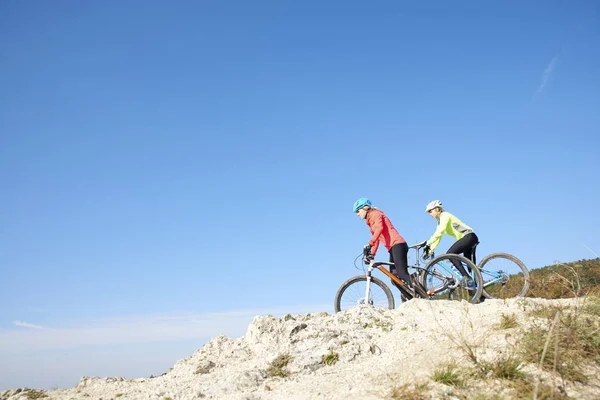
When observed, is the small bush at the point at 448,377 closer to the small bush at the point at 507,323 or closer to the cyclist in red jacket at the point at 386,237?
the small bush at the point at 507,323

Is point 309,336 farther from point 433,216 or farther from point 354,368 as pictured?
point 433,216

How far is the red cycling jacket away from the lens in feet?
30.8

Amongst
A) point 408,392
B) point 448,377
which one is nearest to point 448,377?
point 448,377

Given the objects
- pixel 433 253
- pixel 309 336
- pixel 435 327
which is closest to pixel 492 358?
pixel 435 327

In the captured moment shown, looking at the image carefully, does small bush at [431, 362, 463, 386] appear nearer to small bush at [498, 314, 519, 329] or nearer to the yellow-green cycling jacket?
small bush at [498, 314, 519, 329]

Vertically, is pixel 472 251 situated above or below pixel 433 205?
below

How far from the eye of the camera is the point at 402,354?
6.22m

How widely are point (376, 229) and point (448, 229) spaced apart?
1.71m

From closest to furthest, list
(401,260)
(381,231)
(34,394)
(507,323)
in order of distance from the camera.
A: 1. (507,323)
2. (34,394)
3. (401,260)
4. (381,231)

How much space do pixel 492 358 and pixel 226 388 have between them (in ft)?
10.9

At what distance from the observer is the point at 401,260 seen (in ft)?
30.6

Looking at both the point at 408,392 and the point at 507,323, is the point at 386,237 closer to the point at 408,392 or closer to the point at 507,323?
the point at 507,323

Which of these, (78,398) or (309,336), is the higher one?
(309,336)

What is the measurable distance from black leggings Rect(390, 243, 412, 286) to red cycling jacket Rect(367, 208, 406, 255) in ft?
0.35
